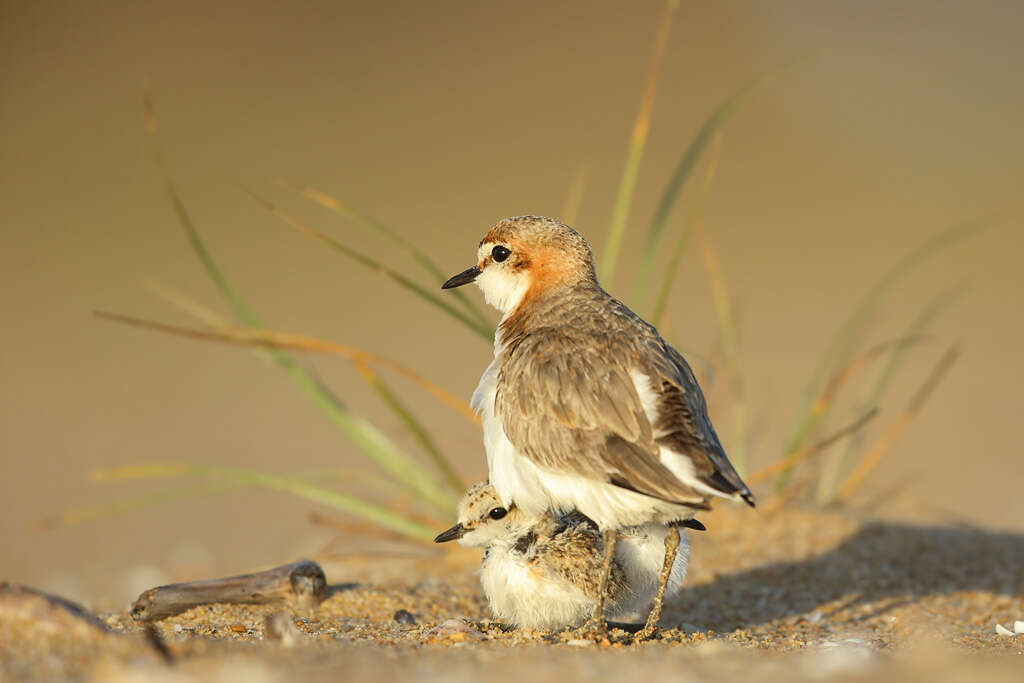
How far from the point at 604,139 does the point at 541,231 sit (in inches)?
665

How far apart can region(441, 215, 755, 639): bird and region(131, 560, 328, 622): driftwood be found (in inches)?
38.5

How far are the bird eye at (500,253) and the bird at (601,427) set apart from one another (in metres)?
0.42

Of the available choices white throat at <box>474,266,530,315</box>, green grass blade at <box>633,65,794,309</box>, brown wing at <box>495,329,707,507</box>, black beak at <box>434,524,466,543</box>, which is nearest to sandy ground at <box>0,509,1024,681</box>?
black beak at <box>434,524,466,543</box>

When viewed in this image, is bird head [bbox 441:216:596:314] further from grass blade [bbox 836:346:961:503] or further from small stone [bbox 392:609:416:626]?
grass blade [bbox 836:346:961:503]

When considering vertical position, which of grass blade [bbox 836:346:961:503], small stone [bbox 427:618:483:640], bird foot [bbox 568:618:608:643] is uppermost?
grass blade [bbox 836:346:961:503]

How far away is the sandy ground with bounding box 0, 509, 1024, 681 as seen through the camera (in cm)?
279

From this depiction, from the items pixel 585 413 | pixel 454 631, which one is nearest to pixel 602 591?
pixel 454 631

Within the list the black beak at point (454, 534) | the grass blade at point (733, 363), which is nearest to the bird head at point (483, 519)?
the black beak at point (454, 534)

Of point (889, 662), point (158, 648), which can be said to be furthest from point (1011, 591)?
point (158, 648)

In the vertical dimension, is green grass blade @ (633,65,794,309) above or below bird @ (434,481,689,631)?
above

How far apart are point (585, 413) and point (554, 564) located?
2.08ft

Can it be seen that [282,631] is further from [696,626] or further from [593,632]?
[696,626]

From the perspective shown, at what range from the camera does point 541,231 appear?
4570mm

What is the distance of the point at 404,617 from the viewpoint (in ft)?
14.1
